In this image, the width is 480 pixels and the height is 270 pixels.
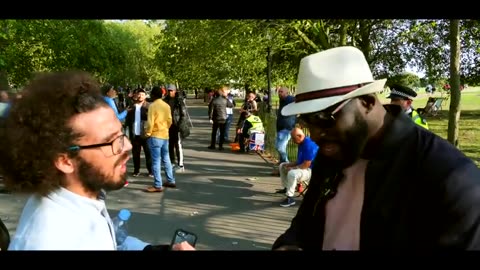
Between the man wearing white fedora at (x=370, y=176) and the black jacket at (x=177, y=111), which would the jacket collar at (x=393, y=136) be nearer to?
the man wearing white fedora at (x=370, y=176)

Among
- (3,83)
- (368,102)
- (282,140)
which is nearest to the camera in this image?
(368,102)

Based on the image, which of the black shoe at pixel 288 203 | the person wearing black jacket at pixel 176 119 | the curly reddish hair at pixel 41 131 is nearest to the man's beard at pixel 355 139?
the curly reddish hair at pixel 41 131

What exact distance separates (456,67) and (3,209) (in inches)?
257

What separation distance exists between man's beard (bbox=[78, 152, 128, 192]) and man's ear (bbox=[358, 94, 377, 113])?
0.94 meters

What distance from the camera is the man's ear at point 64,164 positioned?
155cm

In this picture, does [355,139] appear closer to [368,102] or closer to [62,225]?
[368,102]

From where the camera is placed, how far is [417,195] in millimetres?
1479

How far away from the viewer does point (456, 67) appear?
19.5 feet

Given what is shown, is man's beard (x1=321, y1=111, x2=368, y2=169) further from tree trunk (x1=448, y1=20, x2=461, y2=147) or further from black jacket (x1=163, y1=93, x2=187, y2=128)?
black jacket (x1=163, y1=93, x2=187, y2=128)

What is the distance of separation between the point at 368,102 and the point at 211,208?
17.2 ft

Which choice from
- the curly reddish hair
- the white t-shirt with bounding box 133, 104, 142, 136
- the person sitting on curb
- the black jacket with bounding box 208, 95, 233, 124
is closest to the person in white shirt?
Result: the curly reddish hair

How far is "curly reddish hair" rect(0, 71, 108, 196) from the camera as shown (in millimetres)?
1514

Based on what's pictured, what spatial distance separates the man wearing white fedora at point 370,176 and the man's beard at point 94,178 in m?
0.72

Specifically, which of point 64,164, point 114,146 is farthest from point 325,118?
point 64,164
